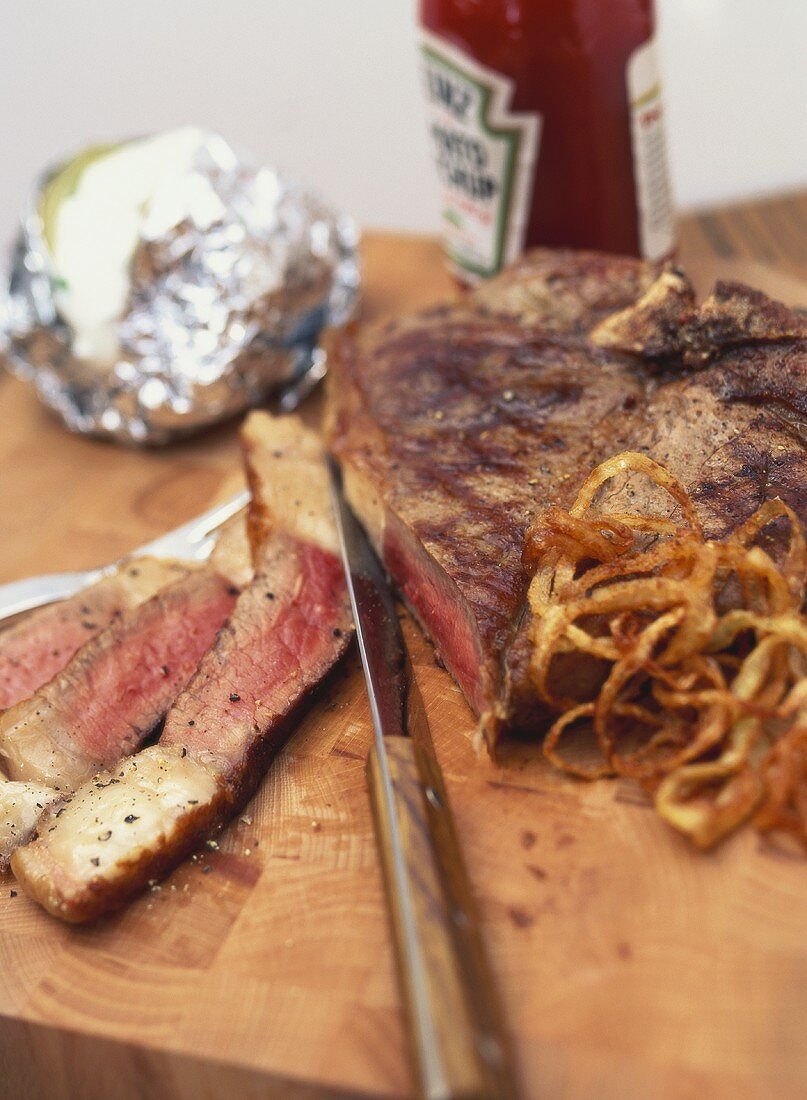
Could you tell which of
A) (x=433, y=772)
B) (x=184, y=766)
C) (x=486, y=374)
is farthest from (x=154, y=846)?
(x=486, y=374)

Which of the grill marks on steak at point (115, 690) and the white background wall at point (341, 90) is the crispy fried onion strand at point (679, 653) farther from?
the white background wall at point (341, 90)

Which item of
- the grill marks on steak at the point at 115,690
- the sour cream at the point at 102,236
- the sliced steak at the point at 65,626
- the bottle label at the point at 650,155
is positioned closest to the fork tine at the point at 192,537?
the sliced steak at the point at 65,626

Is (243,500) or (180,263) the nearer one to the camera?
(243,500)

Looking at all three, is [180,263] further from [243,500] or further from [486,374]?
[486,374]

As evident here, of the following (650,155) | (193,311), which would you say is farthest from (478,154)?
(193,311)

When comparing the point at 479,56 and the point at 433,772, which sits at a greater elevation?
the point at 479,56

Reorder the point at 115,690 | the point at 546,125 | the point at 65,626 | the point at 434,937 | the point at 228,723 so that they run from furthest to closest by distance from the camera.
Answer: the point at 546,125 < the point at 65,626 < the point at 115,690 < the point at 228,723 < the point at 434,937

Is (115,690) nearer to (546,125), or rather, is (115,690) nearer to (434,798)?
(434,798)
